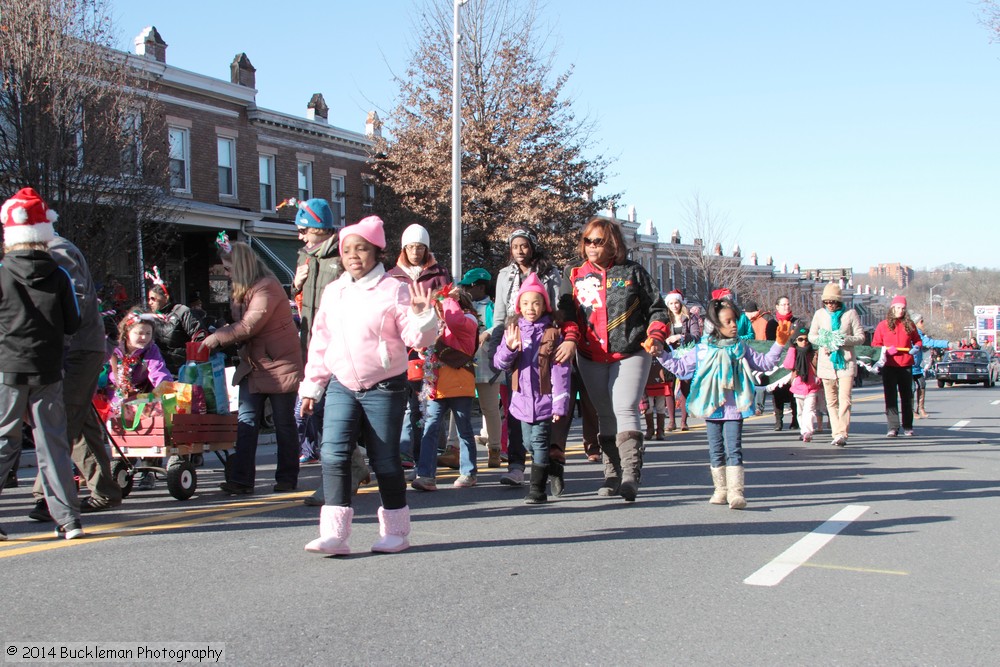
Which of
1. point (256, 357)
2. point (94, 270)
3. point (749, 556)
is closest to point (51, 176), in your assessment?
point (94, 270)

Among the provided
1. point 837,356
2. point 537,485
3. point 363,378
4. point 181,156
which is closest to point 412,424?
point 537,485

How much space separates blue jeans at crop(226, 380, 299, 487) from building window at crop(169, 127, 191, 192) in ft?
68.0

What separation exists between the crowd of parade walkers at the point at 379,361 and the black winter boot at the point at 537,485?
16 millimetres

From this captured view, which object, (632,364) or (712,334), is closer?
(632,364)

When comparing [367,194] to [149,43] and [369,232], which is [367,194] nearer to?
[149,43]

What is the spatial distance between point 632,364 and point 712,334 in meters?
0.99

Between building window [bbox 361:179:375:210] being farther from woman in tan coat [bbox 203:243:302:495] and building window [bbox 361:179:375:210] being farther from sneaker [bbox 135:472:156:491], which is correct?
woman in tan coat [bbox 203:243:302:495]

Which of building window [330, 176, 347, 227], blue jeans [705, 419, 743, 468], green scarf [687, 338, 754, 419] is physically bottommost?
blue jeans [705, 419, 743, 468]

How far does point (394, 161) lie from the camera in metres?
30.9

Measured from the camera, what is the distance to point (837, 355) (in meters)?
12.9

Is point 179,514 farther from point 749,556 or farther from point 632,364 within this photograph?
point 749,556

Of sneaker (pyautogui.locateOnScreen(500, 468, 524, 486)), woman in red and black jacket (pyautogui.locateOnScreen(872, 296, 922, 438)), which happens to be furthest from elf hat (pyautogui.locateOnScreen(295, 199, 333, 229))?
woman in red and black jacket (pyautogui.locateOnScreen(872, 296, 922, 438))

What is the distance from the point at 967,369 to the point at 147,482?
38036 millimetres

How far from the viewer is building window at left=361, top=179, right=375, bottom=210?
34.2m
